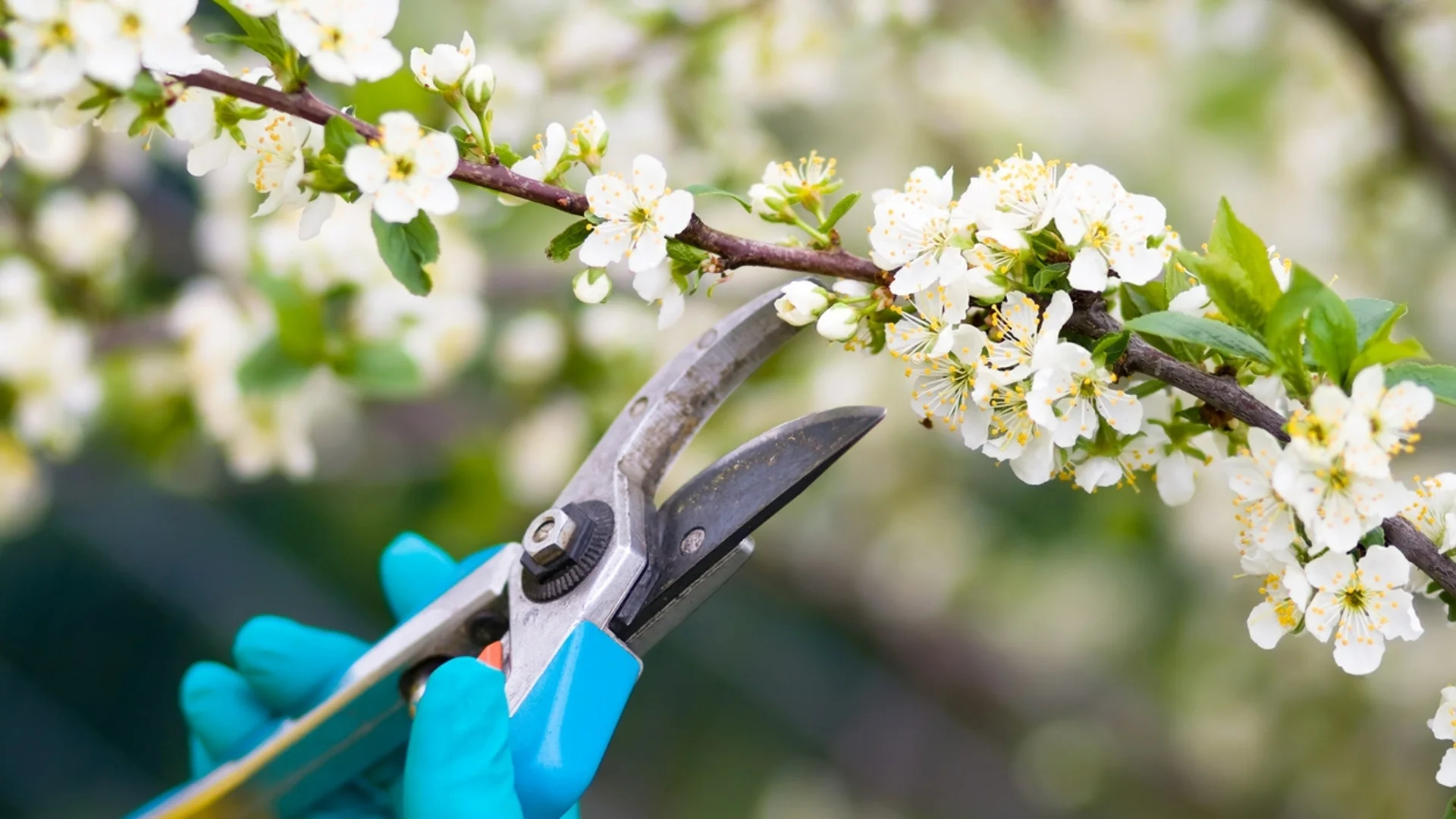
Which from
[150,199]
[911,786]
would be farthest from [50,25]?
[911,786]

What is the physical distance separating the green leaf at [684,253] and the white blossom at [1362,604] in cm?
35

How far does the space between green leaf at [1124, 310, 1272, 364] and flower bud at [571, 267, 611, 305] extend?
0.29 meters

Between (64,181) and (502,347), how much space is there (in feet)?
2.44

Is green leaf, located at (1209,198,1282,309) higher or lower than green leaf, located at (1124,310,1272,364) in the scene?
higher

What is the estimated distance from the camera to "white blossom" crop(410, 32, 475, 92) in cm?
61

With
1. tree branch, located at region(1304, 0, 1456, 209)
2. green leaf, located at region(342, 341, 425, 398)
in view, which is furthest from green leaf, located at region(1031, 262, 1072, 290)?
tree branch, located at region(1304, 0, 1456, 209)

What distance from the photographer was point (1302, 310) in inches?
19.4

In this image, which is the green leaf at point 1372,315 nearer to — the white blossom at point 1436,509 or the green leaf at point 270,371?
the white blossom at point 1436,509

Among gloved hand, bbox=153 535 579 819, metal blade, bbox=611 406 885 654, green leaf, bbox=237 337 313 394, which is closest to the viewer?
metal blade, bbox=611 406 885 654

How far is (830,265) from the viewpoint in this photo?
628mm

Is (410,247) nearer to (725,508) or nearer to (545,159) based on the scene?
(545,159)

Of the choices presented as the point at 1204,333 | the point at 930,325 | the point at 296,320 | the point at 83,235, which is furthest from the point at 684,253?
the point at 83,235

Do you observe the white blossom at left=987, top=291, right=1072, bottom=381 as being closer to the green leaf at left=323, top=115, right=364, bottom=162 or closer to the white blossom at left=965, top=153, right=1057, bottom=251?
the white blossom at left=965, top=153, right=1057, bottom=251

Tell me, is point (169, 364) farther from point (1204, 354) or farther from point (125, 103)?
point (1204, 354)
